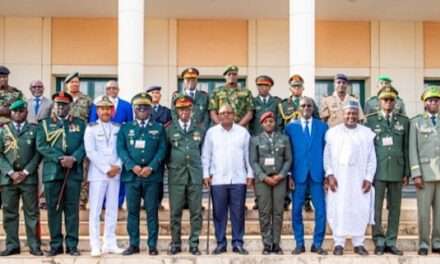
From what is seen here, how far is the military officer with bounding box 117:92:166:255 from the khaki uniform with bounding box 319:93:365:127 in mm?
2514

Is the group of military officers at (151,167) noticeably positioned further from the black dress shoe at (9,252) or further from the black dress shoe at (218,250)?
the black dress shoe at (218,250)

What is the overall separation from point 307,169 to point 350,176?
1.85 feet

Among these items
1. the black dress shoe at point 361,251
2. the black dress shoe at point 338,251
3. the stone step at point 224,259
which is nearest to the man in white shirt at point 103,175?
the stone step at point 224,259

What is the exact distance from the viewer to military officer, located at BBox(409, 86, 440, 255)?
30.3ft

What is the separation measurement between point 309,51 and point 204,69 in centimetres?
397

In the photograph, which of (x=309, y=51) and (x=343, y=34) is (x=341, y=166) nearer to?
(x=309, y=51)

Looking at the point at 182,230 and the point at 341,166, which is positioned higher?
the point at 341,166

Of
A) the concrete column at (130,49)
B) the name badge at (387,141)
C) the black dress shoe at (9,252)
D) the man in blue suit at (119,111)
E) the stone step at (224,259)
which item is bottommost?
the stone step at (224,259)

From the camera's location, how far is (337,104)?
1017 centimetres

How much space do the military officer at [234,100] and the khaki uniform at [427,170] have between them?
2355 millimetres

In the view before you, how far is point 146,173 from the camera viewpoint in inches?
358

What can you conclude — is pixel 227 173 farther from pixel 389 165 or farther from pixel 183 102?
pixel 389 165

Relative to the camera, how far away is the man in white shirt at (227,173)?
9.28 metres

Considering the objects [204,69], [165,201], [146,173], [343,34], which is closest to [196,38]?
[204,69]
